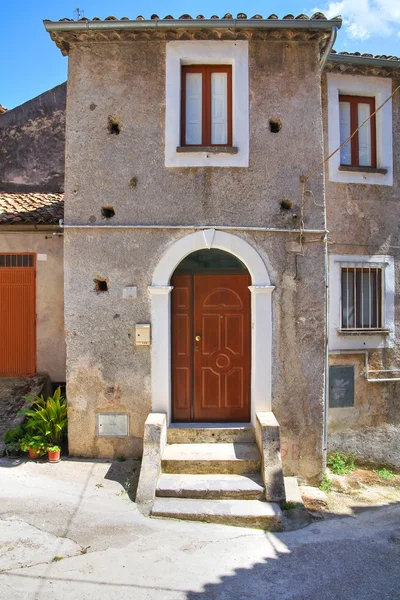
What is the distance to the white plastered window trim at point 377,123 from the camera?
7.97m

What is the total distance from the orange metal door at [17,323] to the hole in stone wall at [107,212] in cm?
285

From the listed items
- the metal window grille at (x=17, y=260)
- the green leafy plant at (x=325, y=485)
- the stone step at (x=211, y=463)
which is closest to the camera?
the stone step at (x=211, y=463)

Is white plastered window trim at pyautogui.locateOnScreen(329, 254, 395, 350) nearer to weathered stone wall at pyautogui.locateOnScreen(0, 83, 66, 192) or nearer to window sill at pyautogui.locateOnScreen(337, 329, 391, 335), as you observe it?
window sill at pyautogui.locateOnScreen(337, 329, 391, 335)

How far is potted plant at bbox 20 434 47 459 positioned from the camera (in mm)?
6668

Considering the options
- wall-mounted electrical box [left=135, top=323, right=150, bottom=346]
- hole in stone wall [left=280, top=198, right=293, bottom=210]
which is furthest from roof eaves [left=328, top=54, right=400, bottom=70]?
wall-mounted electrical box [left=135, top=323, right=150, bottom=346]

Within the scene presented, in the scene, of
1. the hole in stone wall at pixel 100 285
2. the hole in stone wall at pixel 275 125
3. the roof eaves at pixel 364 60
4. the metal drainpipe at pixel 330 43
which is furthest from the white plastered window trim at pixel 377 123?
the hole in stone wall at pixel 100 285

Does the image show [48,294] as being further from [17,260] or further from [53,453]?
[53,453]

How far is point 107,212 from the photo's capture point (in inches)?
270

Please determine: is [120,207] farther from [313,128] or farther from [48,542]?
[48,542]

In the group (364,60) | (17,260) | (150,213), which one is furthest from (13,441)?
(364,60)

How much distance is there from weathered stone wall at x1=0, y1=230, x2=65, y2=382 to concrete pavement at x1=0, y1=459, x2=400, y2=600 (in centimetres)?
287

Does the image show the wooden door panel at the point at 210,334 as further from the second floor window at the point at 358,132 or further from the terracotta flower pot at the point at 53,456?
the second floor window at the point at 358,132

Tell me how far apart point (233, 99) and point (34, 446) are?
5956mm

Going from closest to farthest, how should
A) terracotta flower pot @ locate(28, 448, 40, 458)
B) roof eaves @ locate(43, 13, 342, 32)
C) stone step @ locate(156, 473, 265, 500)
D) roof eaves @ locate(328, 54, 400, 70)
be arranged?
stone step @ locate(156, 473, 265, 500) → roof eaves @ locate(43, 13, 342, 32) → terracotta flower pot @ locate(28, 448, 40, 458) → roof eaves @ locate(328, 54, 400, 70)
